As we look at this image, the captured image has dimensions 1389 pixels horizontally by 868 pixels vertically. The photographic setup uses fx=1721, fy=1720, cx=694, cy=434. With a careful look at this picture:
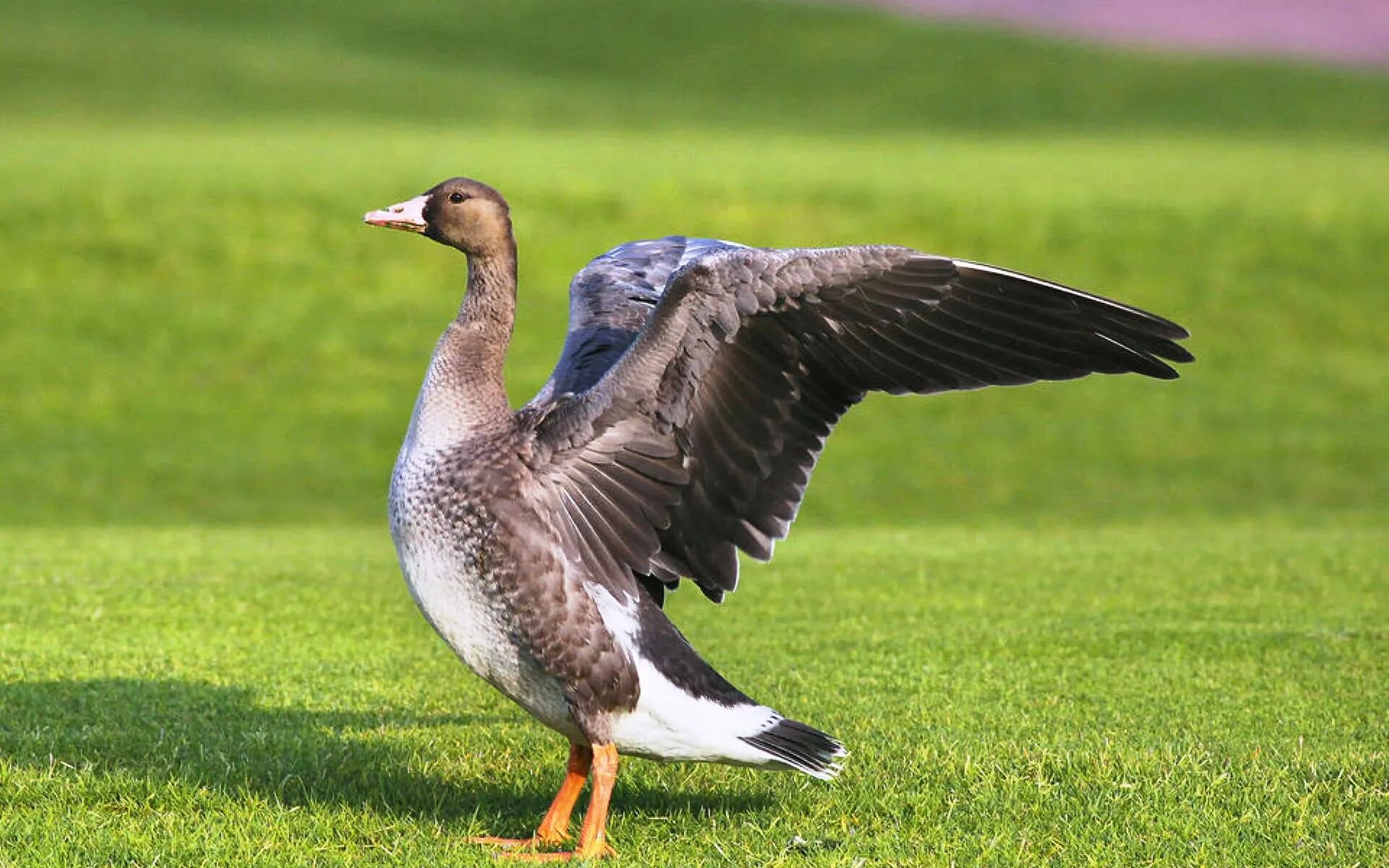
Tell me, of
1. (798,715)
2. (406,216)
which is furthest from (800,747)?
(406,216)

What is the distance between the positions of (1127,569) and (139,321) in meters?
15.8

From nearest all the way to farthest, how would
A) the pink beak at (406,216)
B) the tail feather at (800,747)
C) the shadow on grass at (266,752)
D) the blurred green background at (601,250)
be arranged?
1. the tail feather at (800,747)
2. the pink beak at (406,216)
3. the shadow on grass at (266,752)
4. the blurred green background at (601,250)

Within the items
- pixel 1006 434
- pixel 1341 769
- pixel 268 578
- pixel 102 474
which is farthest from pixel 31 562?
pixel 1006 434

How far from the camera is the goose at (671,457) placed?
6.16 m

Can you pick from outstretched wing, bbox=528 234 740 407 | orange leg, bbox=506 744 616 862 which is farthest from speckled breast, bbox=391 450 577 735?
outstretched wing, bbox=528 234 740 407

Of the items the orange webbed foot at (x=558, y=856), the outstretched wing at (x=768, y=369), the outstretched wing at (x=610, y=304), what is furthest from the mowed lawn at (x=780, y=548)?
the outstretched wing at (x=610, y=304)

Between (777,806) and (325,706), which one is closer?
(777,806)

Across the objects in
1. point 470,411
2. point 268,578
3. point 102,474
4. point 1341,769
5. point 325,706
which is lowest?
point 102,474

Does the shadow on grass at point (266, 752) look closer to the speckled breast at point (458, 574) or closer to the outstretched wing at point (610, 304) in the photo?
the speckled breast at point (458, 574)

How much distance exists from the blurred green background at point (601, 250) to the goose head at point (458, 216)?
12714 millimetres

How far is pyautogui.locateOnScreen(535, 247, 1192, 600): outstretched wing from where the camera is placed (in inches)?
241

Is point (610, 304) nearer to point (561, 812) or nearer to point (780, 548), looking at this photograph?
point (561, 812)

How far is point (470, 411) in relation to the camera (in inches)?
251

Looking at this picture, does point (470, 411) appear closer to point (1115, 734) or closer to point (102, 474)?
point (1115, 734)
